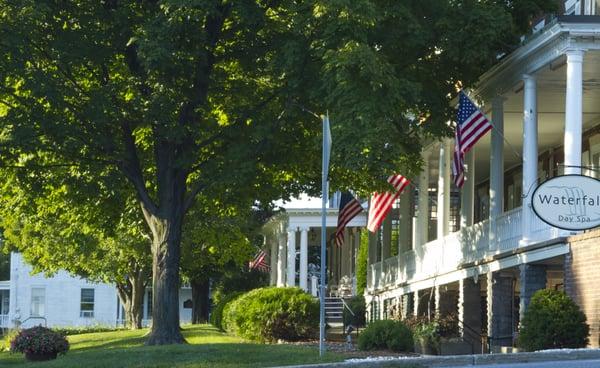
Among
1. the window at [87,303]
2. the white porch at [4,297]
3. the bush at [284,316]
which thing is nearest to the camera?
the bush at [284,316]

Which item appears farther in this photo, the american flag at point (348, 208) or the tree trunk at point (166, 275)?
the american flag at point (348, 208)

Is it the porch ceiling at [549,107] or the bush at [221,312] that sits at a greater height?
the porch ceiling at [549,107]

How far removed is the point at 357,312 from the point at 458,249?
42.1 feet

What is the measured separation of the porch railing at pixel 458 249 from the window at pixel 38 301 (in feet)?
124

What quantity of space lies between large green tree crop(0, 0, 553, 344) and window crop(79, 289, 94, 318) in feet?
151

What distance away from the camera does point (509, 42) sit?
2483 cm

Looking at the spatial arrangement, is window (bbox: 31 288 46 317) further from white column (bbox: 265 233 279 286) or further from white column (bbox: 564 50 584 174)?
white column (bbox: 564 50 584 174)

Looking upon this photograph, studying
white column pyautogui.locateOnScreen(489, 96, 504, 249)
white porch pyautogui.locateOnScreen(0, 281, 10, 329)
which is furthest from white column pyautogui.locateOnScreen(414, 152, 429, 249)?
white porch pyautogui.locateOnScreen(0, 281, 10, 329)

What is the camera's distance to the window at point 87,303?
72.4m

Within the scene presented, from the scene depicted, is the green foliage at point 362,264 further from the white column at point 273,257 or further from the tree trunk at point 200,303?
the tree trunk at point 200,303

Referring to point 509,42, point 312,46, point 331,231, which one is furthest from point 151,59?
point 331,231

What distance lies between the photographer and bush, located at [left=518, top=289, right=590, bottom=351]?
19406mm

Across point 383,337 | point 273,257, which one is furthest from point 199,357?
point 273,257

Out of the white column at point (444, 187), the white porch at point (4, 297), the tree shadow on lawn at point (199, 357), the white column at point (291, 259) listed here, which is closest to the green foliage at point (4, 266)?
the white porch at point (4, 297)
